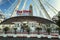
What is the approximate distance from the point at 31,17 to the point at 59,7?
290 cm

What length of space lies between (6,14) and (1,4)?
113cm

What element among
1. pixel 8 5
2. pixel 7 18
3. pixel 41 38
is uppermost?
pixel 8 5

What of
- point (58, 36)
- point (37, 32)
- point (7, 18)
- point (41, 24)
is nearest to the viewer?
point (58, 36)

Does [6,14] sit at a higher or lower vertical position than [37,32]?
higher

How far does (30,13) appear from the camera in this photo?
18766mm

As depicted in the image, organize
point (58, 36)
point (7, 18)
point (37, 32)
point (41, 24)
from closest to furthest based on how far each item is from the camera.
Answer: point (58, 36)
point (37, 32)
point (41, 24)
point (7, 18)

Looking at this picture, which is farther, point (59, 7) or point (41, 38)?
point (59, 7)

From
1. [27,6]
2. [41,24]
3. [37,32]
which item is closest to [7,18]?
[27,6]

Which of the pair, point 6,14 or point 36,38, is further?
point 6,14

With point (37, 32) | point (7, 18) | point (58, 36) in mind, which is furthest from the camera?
point (7, 18)

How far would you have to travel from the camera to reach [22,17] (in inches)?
740

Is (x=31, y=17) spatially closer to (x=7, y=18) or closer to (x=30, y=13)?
(x=30, y=13)

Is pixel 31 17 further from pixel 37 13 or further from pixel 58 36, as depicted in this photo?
pixel 58 36

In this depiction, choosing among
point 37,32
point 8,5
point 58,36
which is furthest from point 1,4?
point 58,36
